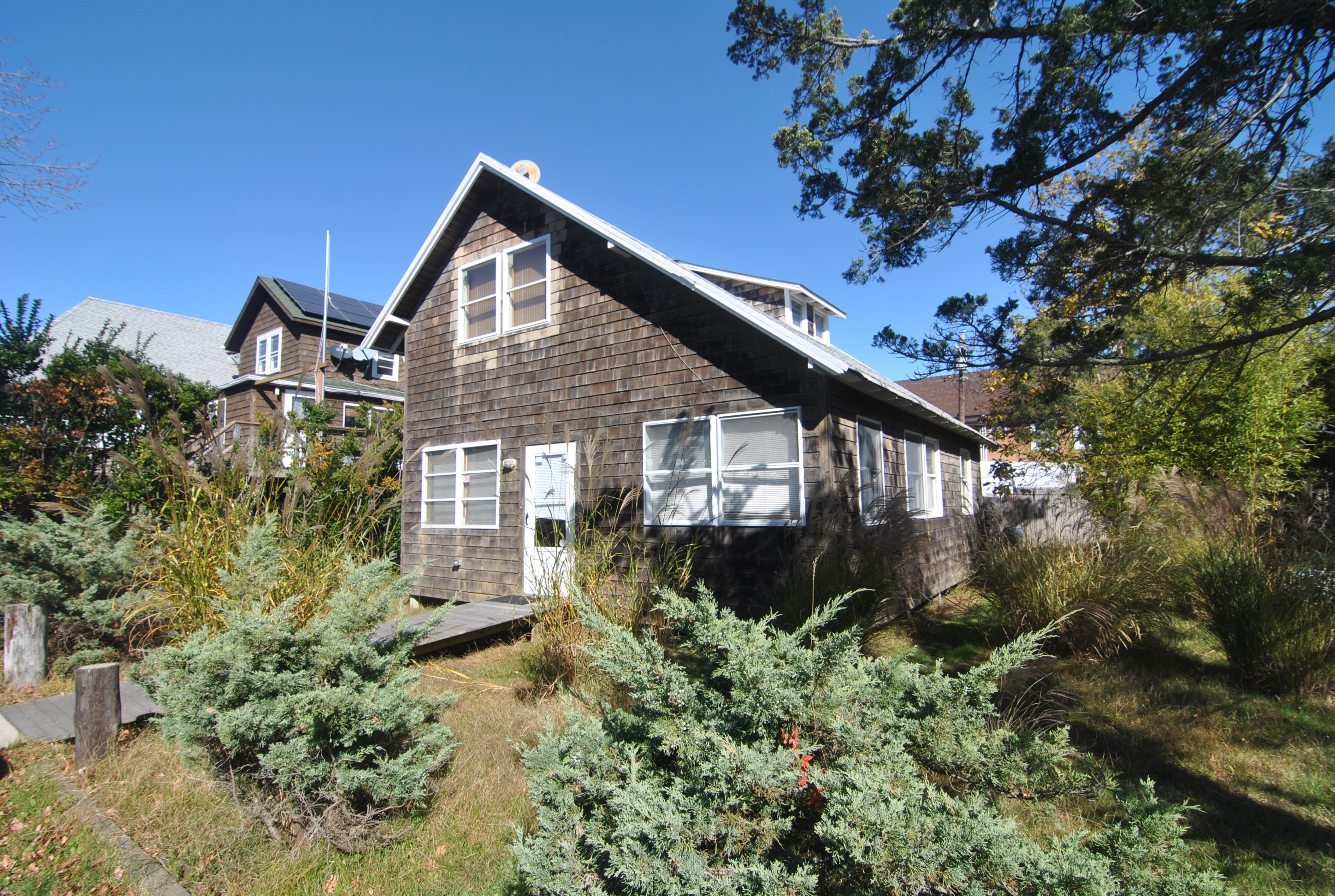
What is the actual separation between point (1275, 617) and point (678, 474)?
5650 mm

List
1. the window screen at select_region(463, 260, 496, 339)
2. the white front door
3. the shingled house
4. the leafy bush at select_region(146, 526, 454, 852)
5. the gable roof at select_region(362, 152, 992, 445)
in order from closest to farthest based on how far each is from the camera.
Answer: the leafy bush at select_region(146, 526, 454, 852)
the gable roof at select_region(362, 152, 992, 445)
the shingled house
the white front door
the window screen at select_region(463, 260, 496, 339)

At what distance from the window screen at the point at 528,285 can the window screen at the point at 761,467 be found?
367 cm

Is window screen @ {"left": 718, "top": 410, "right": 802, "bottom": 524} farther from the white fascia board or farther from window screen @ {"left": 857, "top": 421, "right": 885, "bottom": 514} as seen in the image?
the white fascia board

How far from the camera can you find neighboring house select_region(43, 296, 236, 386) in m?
23.3

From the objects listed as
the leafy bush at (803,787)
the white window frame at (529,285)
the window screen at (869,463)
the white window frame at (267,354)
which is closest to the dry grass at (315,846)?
the leafy bush at (803,787)

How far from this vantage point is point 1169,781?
3.91m

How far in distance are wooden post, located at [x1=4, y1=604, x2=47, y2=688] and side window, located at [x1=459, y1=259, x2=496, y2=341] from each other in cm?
621

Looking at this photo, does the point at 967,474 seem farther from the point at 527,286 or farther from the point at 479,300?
the point at 479,300

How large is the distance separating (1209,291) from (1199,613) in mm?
7799

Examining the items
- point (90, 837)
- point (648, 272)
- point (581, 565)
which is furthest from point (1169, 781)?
point (648, 272)

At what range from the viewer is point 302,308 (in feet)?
62.0

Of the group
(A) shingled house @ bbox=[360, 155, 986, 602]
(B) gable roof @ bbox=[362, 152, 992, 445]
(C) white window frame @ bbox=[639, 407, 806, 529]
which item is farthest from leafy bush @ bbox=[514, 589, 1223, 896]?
(B) gable roof @ bbox=[362, 152, 992, 445]

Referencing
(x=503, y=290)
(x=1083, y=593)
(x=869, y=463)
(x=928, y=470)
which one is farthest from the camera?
(x=928, y=470)

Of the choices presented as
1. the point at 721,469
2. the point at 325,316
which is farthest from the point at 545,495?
the point at 325,316
